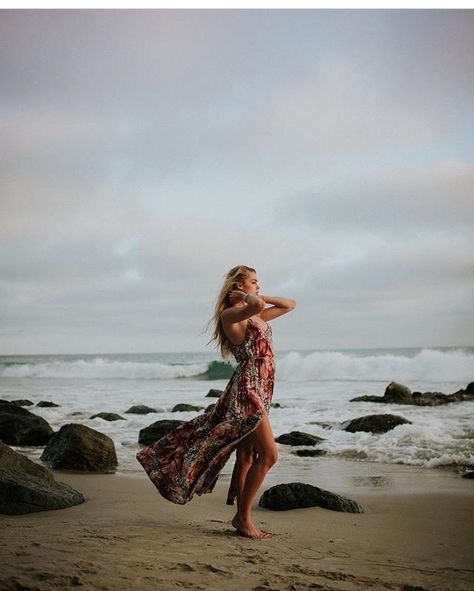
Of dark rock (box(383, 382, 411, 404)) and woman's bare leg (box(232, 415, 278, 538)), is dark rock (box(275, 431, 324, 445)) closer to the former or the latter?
woman's bare leg (box(232, 415, 278, 538))

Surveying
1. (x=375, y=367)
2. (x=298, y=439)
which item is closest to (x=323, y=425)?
(x=298, y=439)

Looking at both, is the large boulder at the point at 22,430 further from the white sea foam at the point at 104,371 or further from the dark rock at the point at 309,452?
the white sea foam at the point at 104,371

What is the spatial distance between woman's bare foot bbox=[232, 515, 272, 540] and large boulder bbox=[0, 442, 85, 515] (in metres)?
1.70

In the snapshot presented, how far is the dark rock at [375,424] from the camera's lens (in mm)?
11086

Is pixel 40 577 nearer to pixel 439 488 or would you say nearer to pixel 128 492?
pixel 128 492

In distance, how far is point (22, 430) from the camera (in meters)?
10.2

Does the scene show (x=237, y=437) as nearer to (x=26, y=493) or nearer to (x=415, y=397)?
(x=26, y=493)

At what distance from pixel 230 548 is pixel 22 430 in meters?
7.58

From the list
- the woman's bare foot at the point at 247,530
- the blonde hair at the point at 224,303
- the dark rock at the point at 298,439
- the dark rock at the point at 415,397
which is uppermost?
the blonde hair at the point at 224,303

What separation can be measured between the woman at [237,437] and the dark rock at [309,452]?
15.5 ft

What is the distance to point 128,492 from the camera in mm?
6102

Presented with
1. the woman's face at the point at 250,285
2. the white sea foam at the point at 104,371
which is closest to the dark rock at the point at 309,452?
the woman's face at the point at 250,285

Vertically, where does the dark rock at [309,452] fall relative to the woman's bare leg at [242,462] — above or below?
below

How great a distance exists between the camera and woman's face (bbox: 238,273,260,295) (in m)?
4.45
